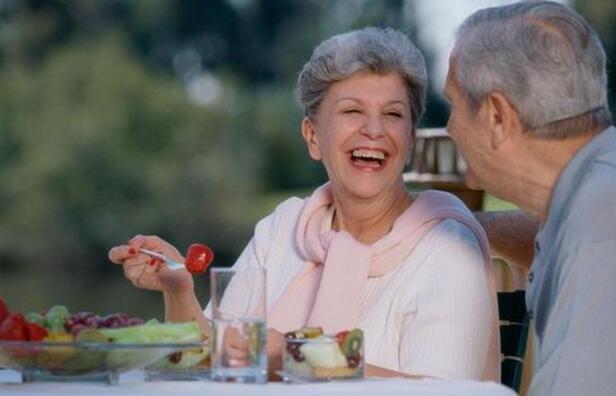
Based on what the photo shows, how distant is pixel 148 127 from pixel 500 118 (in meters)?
17.2

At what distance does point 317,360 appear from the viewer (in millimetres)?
2344

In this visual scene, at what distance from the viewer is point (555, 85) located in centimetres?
242

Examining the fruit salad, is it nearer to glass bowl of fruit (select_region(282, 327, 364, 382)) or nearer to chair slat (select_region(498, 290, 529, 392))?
glass bowl of fruit (select_region(282, 327, 364, 382))

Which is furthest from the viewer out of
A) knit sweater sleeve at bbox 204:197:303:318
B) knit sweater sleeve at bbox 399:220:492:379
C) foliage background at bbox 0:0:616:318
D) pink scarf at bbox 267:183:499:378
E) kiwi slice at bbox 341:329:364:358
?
foliage background at bbox 0:0:616:318

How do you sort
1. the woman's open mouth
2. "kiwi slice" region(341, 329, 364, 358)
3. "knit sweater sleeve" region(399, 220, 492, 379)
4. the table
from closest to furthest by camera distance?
1. the table
2. "kiwi slice" region(341, 329, 364, 358)
3. "knit sweater sleeve" region(399, 220, 492, 379)
4. the woman's open mouth

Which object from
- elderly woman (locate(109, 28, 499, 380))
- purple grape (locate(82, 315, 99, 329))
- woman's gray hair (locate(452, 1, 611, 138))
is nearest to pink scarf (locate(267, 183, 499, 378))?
elderly woman (locate(109, 28, 499, 380))

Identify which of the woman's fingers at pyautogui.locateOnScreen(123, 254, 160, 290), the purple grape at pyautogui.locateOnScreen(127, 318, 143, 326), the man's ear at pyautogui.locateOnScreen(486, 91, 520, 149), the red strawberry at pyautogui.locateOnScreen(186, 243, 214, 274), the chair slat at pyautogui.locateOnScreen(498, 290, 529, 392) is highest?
the man's ear at pyautogui.locateOnScreen(486, 91, 520, 149)

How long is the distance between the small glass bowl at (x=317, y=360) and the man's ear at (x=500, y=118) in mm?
361

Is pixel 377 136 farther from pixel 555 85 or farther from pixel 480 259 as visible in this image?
pixel 555 85

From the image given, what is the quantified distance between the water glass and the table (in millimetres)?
29

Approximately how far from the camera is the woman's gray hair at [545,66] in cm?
242

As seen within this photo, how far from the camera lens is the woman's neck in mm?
3082

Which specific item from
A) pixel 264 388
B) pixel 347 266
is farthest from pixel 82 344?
pixel 347 266

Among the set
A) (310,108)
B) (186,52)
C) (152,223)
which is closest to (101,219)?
(152,223)
